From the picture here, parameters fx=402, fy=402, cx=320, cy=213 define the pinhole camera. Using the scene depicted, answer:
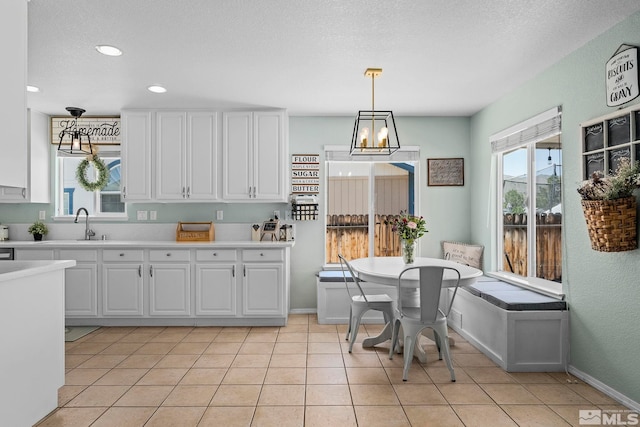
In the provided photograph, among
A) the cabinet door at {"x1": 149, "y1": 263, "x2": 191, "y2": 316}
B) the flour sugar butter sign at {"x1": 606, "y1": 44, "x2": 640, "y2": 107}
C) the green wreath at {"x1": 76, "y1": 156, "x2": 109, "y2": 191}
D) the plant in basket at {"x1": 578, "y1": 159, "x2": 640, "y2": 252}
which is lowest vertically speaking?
the cabinet door at {"x1": 149, "y1": 263, "x2": 191, "y2": 316}

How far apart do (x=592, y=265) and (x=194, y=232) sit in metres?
3.93

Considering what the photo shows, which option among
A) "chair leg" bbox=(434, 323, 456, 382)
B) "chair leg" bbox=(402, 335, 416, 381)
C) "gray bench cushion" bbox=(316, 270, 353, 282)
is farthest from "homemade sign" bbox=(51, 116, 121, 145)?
"chair leg" bbox=(434, 323, 456, 382)

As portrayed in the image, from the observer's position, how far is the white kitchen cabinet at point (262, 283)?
439 cm

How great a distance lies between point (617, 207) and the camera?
2447 mm

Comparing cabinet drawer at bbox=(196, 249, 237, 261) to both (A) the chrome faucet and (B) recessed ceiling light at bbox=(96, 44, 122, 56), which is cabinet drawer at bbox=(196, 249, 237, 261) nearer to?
(A) the chrome faucet

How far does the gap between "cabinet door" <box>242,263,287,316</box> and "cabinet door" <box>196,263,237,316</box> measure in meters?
0.14

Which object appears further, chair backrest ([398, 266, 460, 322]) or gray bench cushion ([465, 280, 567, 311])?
gray bench cushion ([465, 280, 567, 311])

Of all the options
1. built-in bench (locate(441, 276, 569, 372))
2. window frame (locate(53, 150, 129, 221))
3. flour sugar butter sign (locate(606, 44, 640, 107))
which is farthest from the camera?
window frame (locate(53, 150, 129, 221))

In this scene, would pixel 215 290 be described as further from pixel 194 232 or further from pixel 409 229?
pixel 409 229

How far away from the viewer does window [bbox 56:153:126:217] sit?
5.05 metres

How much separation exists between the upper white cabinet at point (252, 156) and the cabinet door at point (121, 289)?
133cm

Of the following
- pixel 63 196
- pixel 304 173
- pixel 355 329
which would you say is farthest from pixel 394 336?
pixel 63 196

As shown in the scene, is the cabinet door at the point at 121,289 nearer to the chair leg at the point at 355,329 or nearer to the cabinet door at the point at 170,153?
the cabinet door at the point at 170,153

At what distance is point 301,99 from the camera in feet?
14.0
